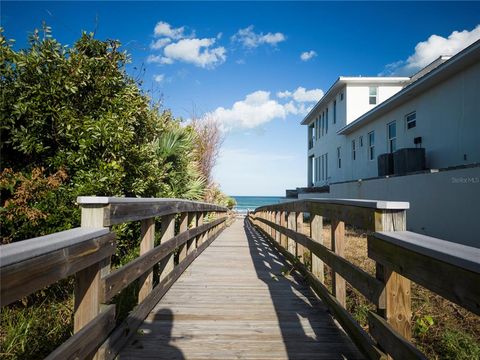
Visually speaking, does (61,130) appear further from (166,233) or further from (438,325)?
(438,325)

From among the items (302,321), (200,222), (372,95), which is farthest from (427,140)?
(302,321)

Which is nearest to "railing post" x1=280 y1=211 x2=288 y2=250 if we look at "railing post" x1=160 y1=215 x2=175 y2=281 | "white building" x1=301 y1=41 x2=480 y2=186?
"railing post" x1=160 y1=215 x2=175 y2=281

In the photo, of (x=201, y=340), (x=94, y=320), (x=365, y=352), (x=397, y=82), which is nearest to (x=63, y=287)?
(x=201, y=340)

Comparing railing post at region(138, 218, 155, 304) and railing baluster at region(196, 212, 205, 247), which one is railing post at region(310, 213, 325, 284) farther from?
railing baluster at region(196, 212, 205, 247)

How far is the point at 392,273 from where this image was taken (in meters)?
2.06

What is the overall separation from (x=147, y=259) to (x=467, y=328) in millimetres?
3570

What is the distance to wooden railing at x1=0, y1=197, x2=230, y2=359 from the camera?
1.33m

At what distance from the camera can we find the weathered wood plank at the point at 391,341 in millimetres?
1644

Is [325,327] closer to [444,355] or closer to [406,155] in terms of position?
[444,355]

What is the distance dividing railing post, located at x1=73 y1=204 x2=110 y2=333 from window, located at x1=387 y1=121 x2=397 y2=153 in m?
15.2

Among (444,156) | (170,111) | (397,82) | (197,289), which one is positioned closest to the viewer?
(197,289)

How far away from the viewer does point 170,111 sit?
9281mm

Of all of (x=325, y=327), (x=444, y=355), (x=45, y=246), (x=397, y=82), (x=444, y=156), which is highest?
(x=397, y=82)

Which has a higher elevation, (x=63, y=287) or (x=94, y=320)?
(x=94, y=320)
